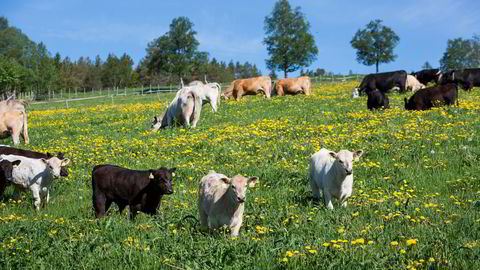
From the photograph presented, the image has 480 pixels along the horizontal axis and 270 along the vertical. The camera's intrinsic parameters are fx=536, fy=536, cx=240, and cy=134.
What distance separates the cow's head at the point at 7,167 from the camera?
11984mm

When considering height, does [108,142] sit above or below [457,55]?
below

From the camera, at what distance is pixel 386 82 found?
34562 millimetres

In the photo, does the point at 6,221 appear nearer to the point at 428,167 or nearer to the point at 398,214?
the point at 398,214

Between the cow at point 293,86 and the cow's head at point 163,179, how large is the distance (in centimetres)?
2971

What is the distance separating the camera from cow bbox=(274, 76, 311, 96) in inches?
1513

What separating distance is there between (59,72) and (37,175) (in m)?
120

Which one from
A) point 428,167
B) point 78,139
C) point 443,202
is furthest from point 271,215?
point 78,139

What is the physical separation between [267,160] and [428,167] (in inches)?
149

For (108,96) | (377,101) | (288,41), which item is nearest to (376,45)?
(288,41)

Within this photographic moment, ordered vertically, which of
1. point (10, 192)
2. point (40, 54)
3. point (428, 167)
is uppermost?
point (40, 54)

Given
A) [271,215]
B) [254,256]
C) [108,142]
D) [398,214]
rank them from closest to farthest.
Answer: [254,256], [398,214], [271,215], [108,142]

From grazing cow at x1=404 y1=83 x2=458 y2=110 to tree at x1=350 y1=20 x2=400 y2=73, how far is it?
76676 millimetres

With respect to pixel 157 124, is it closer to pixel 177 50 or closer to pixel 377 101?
pixel 377 101

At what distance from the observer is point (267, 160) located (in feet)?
43.2
